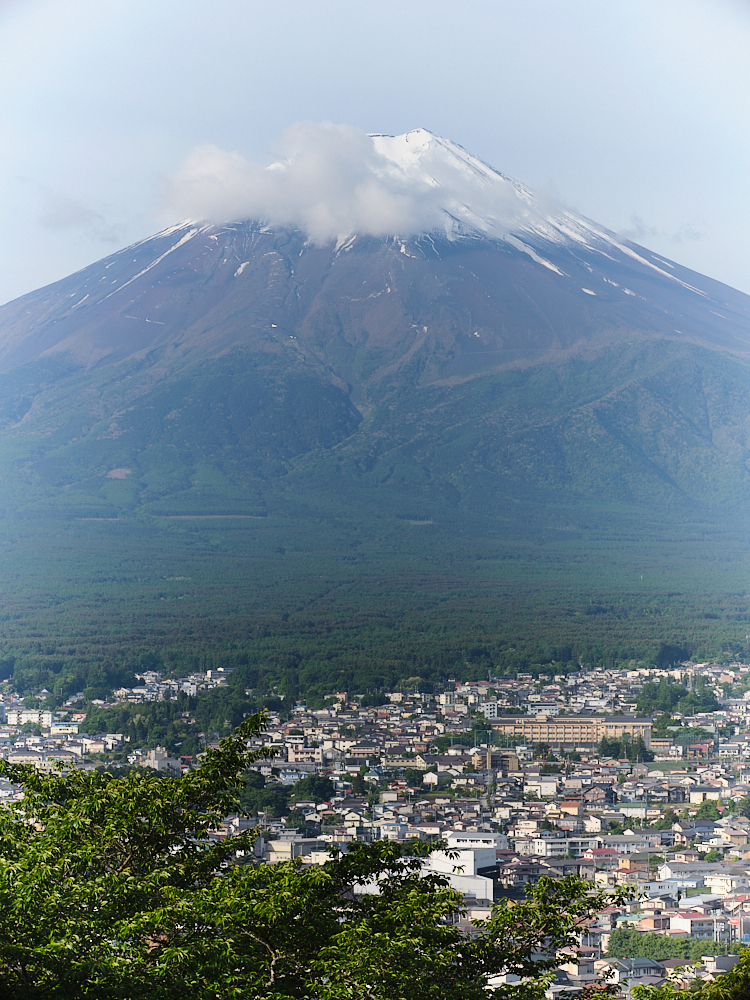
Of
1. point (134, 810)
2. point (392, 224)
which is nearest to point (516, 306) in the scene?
point (392, 224)

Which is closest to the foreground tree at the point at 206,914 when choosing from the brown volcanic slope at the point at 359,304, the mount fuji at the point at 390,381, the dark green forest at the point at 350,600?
the dark green forest at the point at 350,600

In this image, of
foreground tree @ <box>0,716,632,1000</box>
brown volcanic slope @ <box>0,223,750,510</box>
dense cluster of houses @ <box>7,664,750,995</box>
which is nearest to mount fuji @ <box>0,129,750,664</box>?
brown volcanic slope @ <box>0,223,750,510</box>

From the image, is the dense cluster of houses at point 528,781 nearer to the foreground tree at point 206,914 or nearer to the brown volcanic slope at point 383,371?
the foreground tree at point 206,914

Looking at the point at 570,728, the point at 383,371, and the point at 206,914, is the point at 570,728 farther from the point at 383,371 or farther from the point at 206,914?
the point at 383,371

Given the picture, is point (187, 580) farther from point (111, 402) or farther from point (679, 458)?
point (679, 458)

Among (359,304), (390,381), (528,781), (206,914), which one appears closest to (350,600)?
(528,781)

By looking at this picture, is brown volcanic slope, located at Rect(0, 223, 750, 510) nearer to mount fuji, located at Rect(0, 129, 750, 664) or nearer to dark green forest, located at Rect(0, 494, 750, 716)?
mount fuji, located at Rect(0, 129, 750, 664)

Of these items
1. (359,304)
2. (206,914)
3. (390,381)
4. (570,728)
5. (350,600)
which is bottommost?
(570,728)
